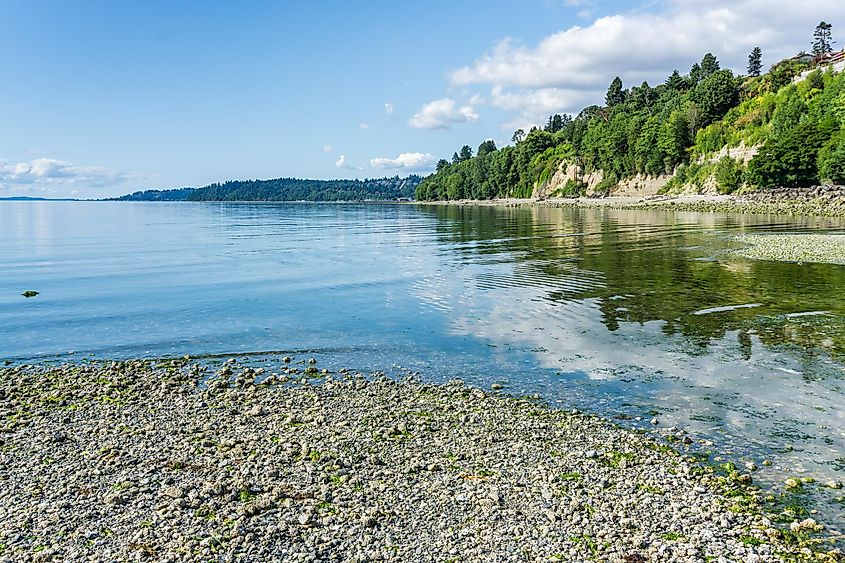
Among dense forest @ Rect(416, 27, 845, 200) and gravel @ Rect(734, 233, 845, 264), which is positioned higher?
dense forest @ Rect(416, 27, 845, 200)

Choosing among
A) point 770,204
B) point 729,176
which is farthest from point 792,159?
point 729,176

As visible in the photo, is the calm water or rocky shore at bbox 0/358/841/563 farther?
the calm water

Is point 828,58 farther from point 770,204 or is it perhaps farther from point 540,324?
point 540,324

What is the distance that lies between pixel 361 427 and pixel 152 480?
14.8 ft

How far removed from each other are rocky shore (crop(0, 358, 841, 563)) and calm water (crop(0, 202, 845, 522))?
214cm

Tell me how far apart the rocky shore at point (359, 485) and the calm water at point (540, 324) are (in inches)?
84.4

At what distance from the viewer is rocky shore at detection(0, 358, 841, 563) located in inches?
370

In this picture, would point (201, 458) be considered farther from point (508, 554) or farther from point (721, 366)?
point (721, 366)

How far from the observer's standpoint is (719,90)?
179 meters

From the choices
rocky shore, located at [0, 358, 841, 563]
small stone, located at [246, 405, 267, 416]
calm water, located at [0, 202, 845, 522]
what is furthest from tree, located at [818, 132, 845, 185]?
small stone, located at [246, 405, 267, 416]

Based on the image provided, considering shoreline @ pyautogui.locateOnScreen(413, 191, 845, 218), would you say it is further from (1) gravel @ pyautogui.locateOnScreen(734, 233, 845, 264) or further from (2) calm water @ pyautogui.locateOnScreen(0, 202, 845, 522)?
(2) calm water @ pyautogui.locateOnScreen(0, 202, 845, 522)

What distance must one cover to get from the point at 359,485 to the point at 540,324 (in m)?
14.6

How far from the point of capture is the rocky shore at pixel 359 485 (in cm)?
939

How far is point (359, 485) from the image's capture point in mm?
11312
